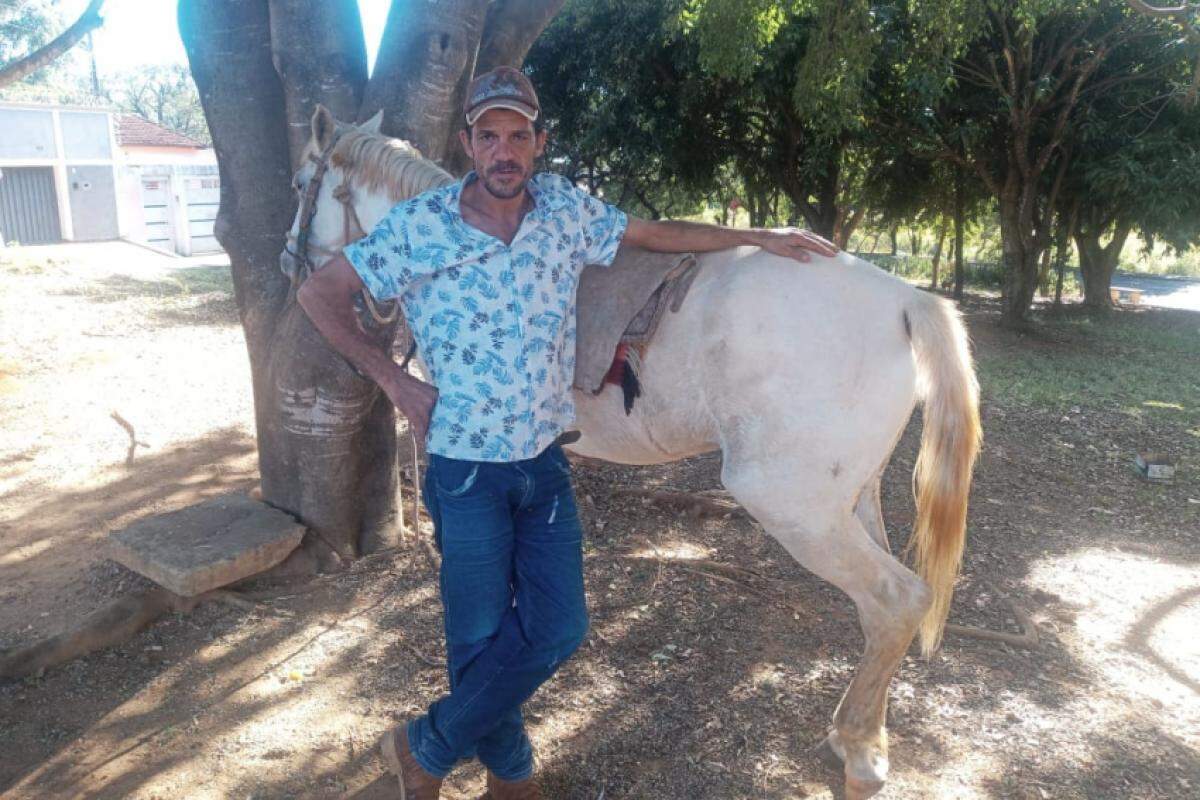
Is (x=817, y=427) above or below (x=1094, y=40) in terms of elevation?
below

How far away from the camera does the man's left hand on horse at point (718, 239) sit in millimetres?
2572

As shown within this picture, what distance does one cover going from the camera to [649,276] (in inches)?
105

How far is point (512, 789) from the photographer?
250 centimetres

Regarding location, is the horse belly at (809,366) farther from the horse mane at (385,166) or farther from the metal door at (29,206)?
the metal door at (29,206)

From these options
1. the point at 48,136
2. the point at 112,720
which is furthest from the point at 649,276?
the point at 48,136

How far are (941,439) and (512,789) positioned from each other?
183 cm

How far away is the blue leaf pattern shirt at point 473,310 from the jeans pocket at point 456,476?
27mm

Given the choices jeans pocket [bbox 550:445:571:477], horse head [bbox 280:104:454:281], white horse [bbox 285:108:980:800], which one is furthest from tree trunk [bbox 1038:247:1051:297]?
jeans pocket [bbox 550:445:571:477]

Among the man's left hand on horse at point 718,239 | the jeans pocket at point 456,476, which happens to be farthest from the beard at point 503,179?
the jeans pocket at point 456,476

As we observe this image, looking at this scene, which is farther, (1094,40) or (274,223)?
(1094,40)

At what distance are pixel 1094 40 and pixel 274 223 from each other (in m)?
12.4

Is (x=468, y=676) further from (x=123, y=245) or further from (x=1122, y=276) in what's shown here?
(x=1122, y=276)

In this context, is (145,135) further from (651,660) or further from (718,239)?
(718,239)

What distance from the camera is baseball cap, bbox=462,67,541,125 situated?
213cm
